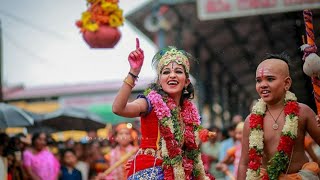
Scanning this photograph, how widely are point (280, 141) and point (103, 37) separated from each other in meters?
2.96

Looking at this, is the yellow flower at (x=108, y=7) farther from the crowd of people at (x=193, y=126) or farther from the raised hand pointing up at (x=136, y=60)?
the raised hand pointing up at (x=136, y=60)

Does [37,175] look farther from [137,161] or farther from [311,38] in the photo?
[311,38]

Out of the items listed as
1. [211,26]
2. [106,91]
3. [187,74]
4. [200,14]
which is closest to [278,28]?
[211,26]

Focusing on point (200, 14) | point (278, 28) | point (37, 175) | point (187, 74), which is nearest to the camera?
point (187, 74)

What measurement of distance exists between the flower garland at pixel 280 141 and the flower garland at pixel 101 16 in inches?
104

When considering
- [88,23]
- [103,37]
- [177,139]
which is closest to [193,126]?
[177,139]

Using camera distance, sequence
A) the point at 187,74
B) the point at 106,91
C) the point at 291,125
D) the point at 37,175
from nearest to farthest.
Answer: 1. the point at 291,125
2. the point at 187,74
3. the point at 37,175
4. the point at 106,91

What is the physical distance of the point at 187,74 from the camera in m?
5.36

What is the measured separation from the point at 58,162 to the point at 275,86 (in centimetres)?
691

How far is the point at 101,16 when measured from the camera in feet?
23.5

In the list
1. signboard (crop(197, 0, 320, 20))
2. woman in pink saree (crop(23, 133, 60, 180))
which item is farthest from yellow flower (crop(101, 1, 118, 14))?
signboard (crop(197, 0, 320, 20))

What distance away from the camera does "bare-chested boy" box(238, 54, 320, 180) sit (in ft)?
15.8

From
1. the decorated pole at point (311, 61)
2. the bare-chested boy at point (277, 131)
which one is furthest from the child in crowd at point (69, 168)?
the decorated pole at point (311, 61)

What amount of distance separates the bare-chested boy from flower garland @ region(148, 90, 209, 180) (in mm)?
402
